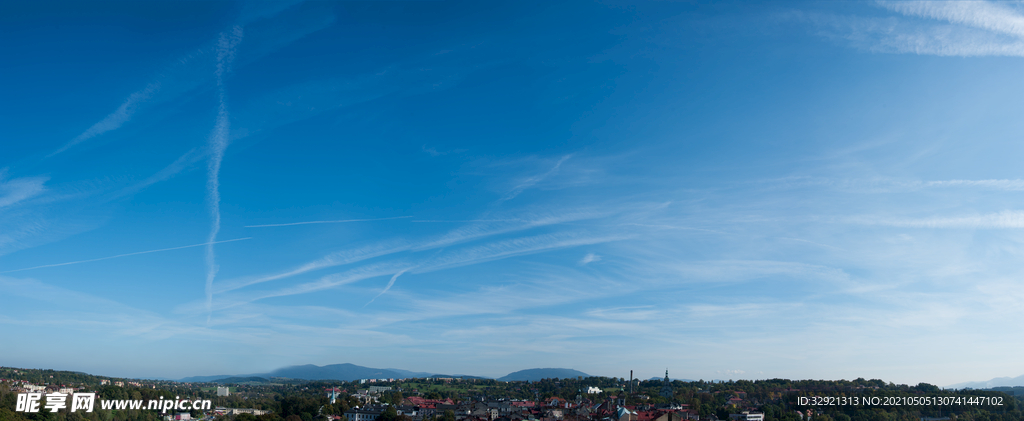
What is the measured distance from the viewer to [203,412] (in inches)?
3809

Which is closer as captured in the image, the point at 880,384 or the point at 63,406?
the point at 63,406

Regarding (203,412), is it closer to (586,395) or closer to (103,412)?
(103,412)

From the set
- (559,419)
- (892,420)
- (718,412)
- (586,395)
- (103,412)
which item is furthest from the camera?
(586,395)

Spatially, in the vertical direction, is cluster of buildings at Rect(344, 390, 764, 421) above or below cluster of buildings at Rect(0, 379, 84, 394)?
above

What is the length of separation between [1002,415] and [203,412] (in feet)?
374

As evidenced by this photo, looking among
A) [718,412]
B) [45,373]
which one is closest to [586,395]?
[718,412]

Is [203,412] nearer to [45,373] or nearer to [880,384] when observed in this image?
[45,373]

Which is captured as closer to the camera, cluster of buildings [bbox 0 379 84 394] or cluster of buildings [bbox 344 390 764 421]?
cluster of buildings [bbox 344 390 764 421]

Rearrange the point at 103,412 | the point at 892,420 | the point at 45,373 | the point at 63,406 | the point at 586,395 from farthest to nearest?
1. the point at 45,373
2. the point at 586,395
3. the point at 892,420
4. the point at 103,412
5. the point at 63,406

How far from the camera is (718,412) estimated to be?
104 m

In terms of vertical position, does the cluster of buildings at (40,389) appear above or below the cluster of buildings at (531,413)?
below

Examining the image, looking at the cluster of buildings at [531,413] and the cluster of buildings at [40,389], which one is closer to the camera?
the cluster of buildings at [531,413]

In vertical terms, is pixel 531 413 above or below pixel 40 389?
above

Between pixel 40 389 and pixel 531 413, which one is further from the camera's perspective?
pixel 40 389
